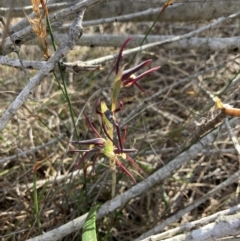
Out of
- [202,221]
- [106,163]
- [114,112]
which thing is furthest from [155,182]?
[114,112]

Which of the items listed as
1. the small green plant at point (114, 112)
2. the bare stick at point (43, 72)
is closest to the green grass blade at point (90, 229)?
the small green plant at point (114, 112)

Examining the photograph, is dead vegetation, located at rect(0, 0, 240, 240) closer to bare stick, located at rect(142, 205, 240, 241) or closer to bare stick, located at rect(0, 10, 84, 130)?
bare stick, located at rect(142, 205, 240, 241)

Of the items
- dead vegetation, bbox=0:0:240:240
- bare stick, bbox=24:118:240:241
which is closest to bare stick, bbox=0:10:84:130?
dead vegetation, bbox=0:0:240:240

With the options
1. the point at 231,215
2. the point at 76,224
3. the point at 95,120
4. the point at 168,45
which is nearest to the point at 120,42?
the point at 168,45

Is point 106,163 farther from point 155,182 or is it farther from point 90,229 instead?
point 90,229

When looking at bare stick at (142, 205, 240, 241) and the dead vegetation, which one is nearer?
bare stick at (142, 205, 240, 241)

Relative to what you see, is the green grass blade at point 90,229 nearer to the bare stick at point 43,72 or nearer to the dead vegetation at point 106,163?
the dead vegetation at point 106,163

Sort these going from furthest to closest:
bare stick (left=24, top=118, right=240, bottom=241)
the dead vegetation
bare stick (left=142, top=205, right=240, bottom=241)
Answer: the dead vegetation < bare stick (left=24, top=118, right=240, bottom=241) < bare stick (left=142, top=205, right=240, bottom=241)

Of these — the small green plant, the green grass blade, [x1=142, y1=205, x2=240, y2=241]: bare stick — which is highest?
the small green plant
